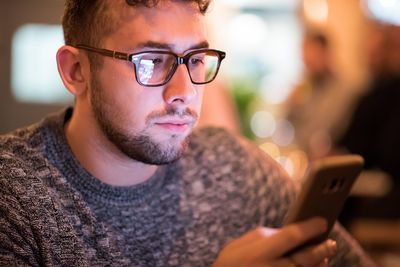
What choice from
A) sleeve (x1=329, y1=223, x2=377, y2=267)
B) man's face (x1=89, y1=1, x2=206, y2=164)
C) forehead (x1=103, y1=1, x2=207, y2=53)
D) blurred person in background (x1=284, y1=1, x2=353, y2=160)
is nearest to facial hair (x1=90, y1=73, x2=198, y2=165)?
man's face (x1=89, y1=1, x2=206, y2=164)

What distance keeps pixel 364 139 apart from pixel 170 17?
95.3 inches

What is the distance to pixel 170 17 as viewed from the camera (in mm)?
1321

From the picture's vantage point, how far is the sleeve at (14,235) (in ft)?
4.09

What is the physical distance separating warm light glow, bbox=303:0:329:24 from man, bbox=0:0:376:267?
4613 millimetres

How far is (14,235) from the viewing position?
1263 mm

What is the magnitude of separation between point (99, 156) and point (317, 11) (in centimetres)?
488

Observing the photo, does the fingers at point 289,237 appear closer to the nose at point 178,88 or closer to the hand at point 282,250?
the hand at point 282,250

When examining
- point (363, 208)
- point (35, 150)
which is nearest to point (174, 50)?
point (35, 150)

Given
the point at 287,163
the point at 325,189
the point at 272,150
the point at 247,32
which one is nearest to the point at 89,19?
the point at 325,189

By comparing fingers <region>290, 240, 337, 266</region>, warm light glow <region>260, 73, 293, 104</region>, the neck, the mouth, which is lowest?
warm light glow <region>260, 73, 293, 104</region>

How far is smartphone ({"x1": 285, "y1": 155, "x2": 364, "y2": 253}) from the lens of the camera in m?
1.18

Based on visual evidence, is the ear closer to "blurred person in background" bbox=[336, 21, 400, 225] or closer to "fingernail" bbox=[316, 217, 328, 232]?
"fingernail" bbox=[316, 217, 328, 232]

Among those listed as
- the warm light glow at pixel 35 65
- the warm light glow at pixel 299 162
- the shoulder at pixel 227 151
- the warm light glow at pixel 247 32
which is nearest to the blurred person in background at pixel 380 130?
the warm light glow at pixel 299 162

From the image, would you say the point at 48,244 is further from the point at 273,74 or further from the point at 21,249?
the point at 273,74
